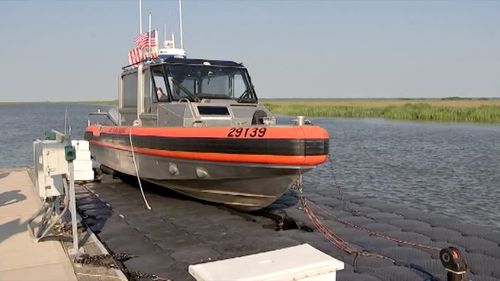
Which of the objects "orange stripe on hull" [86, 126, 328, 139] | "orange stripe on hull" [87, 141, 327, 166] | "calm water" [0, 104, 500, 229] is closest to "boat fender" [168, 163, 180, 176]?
"orange stripe on hull" [87, 141, 327, 166]

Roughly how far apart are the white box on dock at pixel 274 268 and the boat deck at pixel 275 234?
6.10ft

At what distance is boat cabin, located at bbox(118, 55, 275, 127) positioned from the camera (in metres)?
7.79

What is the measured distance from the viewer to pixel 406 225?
6801 mm

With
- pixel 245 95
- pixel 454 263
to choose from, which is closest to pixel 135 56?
pixel 245 95

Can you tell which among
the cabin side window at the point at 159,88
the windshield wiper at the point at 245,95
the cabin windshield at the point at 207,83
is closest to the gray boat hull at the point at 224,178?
the cabin side window at the point at 159,88

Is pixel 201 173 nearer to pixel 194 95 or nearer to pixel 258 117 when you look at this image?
pixel 258 117

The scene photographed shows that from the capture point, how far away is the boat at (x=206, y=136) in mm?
6160

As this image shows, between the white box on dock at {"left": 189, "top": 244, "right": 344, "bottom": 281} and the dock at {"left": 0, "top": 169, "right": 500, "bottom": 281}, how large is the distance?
5.99ft

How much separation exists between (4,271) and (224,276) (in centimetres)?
302

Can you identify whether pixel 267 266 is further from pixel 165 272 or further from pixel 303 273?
pixel 165 272

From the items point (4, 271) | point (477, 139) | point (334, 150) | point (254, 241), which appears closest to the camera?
point (4, 271)

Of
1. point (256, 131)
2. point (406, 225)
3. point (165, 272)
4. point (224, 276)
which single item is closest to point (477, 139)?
A: point (406, 225)

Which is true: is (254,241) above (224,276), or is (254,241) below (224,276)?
below

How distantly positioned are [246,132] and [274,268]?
3695mm
